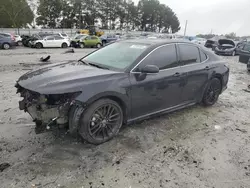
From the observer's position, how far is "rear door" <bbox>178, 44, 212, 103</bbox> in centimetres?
423

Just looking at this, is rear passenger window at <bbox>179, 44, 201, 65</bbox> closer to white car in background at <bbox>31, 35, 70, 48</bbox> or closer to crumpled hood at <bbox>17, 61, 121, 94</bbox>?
crumpled hood at <bbox>17, 61, 121, 94</bbox>

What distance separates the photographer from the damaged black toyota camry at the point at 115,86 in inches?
116

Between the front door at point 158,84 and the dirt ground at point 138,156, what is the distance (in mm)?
429

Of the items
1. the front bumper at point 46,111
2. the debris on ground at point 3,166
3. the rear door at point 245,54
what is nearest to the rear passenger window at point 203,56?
the front bumper at point 46,111

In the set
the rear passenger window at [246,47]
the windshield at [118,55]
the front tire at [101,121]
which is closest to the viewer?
the front tire at [101,121]

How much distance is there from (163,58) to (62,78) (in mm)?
1813

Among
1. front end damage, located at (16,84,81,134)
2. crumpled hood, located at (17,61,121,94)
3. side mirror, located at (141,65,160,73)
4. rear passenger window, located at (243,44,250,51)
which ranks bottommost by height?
front end damage, located at (16,84,81,134)

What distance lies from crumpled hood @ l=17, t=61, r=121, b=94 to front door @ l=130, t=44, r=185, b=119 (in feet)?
1.56

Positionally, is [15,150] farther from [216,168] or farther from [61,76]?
[216,168]

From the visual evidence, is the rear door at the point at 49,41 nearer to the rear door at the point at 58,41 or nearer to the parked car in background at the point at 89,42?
the rear door at the point at 58,41

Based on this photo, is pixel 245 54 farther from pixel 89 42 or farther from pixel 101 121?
pixel 89 42

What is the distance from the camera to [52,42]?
71.6 ft

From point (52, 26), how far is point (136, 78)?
5943cm

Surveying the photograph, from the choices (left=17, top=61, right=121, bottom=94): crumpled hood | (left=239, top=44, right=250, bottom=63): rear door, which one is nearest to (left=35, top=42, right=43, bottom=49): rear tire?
(left=239, top=44, right=250, bottom=63): rear door
